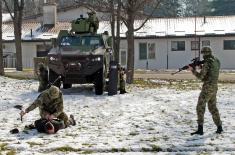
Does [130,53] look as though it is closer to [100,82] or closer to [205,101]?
[100,82]

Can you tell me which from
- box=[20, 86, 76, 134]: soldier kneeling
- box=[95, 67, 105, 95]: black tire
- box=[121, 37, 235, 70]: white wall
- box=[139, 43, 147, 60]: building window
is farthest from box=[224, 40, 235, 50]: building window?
box=[20, 86, 76, 134]: soldier kneeling

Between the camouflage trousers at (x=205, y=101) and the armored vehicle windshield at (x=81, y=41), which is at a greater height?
the armored vehicle windshield at (x=81, y=41)

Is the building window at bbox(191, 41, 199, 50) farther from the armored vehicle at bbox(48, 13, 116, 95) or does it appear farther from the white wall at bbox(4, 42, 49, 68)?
the armored vehicle at bbox(48, 13, 116, 95)

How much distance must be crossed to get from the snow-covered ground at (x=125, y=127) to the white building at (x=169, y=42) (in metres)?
24.5

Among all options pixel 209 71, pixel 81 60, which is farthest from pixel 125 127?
pixel 81 60

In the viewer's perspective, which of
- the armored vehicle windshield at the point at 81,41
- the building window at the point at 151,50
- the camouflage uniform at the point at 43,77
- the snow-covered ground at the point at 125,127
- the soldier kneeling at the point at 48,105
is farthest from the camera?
the building window at the point at 151,50

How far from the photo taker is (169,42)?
4206cm

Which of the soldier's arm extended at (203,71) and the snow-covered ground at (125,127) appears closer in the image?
the snow-covered ground at (125,127)

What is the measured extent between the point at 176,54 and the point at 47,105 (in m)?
32.0

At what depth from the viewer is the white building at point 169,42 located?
135ft

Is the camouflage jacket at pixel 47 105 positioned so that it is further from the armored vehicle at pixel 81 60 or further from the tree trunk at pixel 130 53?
the tree trunk at pixel 130 53

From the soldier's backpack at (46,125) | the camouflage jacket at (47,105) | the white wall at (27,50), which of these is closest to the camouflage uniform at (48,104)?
the camouflage jacket at (47,105)

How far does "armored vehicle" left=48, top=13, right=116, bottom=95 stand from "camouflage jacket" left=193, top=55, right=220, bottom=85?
23.1 feet

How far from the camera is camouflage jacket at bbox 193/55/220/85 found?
10.2m
